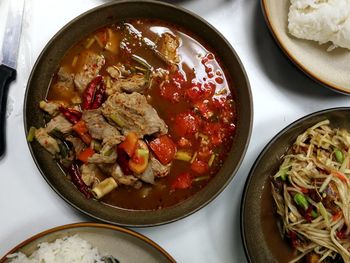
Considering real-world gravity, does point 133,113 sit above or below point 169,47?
below

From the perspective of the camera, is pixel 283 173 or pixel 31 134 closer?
pixel 31 134

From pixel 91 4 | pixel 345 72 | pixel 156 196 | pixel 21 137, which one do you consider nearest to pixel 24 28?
pixel 91 4

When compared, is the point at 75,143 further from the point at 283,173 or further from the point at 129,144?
the point at 283,173

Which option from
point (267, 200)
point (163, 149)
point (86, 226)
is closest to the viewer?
point (86, 226)

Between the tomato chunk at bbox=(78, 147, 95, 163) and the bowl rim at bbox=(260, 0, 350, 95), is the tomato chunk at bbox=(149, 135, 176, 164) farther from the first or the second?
the bowl rim at bbox=(260, 0, 350, 95)

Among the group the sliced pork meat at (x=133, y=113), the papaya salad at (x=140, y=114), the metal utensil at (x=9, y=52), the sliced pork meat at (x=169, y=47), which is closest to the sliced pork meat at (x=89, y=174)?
the papaya salad at (x=140, y=114)

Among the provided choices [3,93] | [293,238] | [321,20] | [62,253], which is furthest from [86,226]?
[321,20]

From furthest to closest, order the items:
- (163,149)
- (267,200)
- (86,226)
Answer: (267,200)
(163,149)
(86,226)
